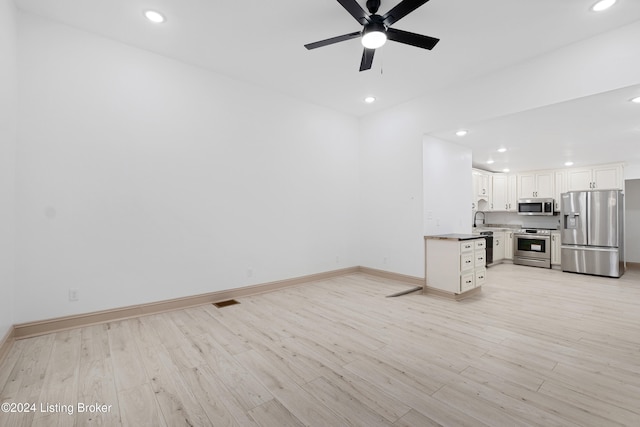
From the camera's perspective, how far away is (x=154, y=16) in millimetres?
2697

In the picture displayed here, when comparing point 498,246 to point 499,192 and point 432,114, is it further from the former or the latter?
point 432,114

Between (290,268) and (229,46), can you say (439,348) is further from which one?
(229,46)

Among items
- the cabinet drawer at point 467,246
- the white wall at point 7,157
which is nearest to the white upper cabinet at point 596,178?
the cabinet drawer at point 467,246

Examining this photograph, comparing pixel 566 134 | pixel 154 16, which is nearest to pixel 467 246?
pixel 566 134

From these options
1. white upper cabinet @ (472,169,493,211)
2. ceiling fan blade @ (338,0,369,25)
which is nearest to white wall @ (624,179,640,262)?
white upper cabinet @ (472,169,493,211)

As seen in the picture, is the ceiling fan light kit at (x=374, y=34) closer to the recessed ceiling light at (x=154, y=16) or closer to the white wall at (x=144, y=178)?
the recessed ceiling light at (x=154, y=16)

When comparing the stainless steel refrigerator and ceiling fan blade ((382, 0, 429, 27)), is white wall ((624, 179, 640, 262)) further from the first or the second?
ceiling fan blade ((382, 0, 429, 27))

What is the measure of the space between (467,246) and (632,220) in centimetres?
575

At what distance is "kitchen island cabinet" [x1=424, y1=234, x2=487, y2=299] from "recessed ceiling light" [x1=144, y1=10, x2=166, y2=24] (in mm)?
4239

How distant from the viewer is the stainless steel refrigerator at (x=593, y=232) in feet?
18.0

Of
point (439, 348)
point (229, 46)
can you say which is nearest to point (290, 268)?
point (439, 348)

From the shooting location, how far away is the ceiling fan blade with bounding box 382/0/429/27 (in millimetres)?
2049

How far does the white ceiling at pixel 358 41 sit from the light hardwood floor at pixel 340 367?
2.55m

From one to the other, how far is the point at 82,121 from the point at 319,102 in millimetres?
3229
